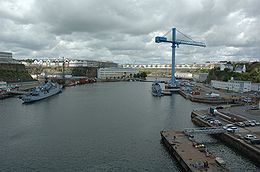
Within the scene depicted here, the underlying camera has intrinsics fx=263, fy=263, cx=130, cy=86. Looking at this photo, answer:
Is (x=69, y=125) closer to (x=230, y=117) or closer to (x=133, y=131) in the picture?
(x=133, y=131)

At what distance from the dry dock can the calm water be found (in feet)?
1.17

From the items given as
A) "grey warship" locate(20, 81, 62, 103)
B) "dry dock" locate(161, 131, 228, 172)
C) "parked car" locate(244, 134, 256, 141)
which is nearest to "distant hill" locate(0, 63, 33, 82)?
"grey warship" locate(20, 81, 62, 103)

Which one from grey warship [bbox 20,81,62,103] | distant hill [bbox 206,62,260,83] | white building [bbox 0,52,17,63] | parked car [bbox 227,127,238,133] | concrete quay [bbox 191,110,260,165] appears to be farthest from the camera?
white building [bbox 0,52,17,63]

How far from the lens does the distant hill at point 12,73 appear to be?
34716mm

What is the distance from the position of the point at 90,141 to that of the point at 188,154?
4.25 m

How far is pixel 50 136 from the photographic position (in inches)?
455

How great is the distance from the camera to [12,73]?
36.9 meters

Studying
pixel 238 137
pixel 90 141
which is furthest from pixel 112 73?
pixel 238 137

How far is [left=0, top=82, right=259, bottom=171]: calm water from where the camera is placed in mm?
8477

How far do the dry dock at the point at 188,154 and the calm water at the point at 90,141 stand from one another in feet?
1.17

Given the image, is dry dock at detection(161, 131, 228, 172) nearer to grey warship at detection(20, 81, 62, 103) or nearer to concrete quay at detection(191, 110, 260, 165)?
concrete quay at detection(191, 110, 260, 165)

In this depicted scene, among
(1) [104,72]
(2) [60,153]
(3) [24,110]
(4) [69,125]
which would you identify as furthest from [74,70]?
(2) [60,153]

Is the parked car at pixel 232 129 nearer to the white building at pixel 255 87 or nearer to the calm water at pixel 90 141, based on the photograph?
the calm water at pixel 90 141

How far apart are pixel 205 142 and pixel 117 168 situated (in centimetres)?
411
